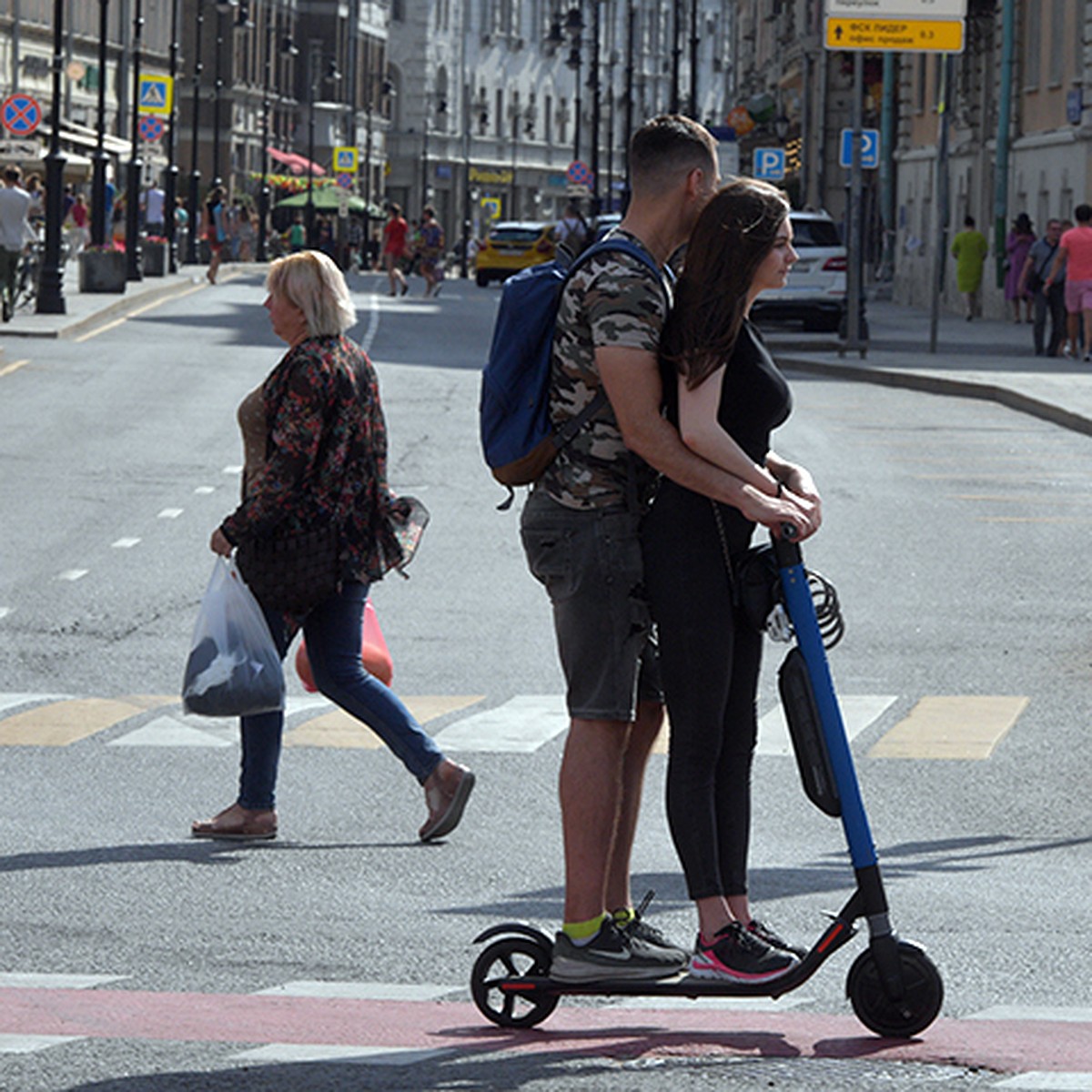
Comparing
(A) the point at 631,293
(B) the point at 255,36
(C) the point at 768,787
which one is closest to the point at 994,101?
(C) the point at 768,787

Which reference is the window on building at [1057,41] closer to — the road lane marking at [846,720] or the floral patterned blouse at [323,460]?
the road lane marking at [846,720]

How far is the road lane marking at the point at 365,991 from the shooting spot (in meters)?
6.07

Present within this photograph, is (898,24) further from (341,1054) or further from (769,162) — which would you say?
(341,1054)

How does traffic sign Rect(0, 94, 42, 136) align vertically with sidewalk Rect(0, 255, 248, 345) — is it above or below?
above

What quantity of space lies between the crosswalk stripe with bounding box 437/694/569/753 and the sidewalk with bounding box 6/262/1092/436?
570 inches

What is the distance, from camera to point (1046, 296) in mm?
35844

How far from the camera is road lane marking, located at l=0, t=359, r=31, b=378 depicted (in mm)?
27844

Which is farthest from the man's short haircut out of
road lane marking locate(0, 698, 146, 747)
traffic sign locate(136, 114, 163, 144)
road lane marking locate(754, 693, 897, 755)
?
traffic sign locate(136, 114, 163, 144)

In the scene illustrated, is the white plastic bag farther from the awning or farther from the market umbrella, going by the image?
the awning

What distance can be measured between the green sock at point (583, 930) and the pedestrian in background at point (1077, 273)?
92.3ft

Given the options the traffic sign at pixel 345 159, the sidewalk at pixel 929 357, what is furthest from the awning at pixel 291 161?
the sidewalk at pixel 929 357

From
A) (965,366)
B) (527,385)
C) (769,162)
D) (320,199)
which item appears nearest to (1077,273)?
(965,366)

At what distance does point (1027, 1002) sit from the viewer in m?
6.05

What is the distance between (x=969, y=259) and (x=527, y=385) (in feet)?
146
